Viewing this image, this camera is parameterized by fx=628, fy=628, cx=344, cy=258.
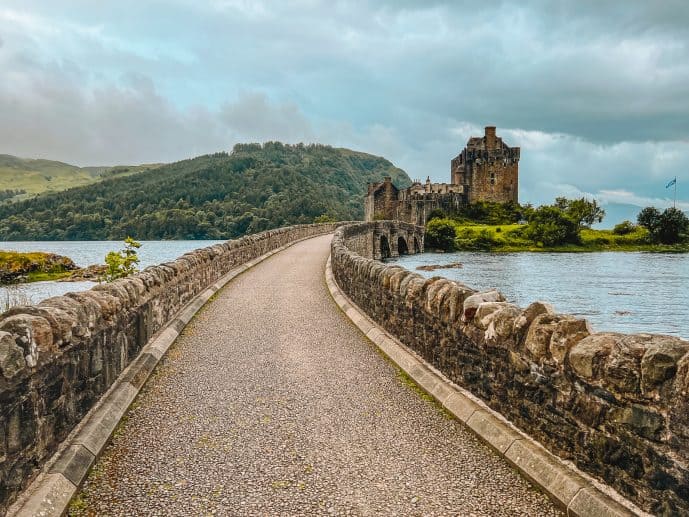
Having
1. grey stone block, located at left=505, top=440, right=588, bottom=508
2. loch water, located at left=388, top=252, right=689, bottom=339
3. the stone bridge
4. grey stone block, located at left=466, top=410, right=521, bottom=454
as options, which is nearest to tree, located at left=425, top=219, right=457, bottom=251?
loch water, located at left=388, top=252, right=689, bottom=339

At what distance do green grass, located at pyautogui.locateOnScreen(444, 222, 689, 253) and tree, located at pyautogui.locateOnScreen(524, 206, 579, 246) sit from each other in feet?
2.36

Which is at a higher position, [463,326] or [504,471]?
[463,326]

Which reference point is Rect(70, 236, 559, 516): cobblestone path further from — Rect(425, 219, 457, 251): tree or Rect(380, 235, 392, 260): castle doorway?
Rect(425, 219, 457, 251): tree

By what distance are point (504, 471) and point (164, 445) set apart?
2492mm

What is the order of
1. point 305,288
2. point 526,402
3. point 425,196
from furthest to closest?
1. point 425,196
2. point 305,288
3. point 526,402

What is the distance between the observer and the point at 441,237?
68125mm

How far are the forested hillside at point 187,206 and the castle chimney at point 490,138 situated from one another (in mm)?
24823

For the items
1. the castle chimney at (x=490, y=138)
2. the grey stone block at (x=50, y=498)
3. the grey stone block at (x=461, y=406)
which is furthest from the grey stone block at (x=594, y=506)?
the castle chimney at (x=490, y=138)

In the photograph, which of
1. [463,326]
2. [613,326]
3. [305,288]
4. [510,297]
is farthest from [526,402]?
[510,297]

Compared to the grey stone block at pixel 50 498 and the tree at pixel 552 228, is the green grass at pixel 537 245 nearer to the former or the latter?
the tree at pixel 552 228

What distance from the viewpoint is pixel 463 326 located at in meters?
5.66

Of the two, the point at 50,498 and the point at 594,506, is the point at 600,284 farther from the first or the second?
the point at 50,498

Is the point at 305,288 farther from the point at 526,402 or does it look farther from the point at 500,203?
the point at 500,203

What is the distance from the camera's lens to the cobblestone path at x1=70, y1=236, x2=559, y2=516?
151 inches
